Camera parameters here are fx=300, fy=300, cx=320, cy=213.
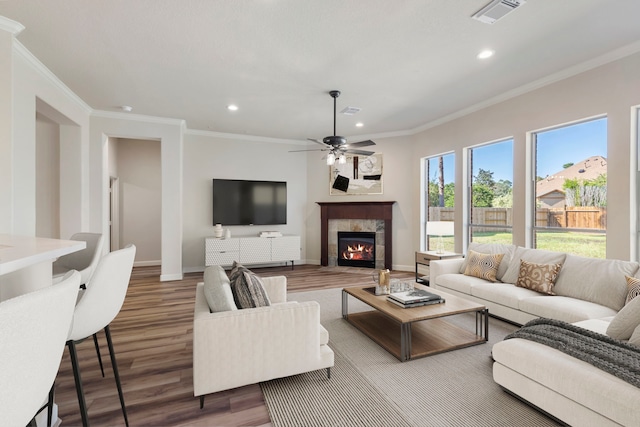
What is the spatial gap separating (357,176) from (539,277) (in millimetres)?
3989

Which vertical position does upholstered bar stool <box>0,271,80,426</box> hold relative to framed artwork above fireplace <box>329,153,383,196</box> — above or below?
below

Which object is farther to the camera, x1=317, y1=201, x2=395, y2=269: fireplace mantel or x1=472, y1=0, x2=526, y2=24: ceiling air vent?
x1=317, y1=201, x2=395, y2=269: fireplace mantel

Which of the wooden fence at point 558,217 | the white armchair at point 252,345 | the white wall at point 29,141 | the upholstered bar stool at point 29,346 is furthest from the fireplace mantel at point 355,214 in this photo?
the upholstered bar stool at point 29,346

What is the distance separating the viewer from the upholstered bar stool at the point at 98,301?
4.14ft

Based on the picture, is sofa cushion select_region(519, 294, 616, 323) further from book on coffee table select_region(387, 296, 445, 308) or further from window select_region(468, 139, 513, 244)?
window select_region(468, 139, 513, 244)

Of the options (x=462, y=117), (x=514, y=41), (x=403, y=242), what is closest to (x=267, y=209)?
(x=403, y=242)

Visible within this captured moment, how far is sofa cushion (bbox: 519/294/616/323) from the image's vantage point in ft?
8.20

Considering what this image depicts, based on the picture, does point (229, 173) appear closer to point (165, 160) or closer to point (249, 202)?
point (249, 202)

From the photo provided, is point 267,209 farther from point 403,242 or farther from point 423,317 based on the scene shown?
point 423,317

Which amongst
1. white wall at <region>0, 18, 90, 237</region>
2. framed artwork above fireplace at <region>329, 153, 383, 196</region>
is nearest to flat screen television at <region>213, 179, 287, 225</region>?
framed artwork above fireplace at <region>329, 153, 383, 196</region>

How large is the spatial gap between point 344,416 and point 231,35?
3091mm

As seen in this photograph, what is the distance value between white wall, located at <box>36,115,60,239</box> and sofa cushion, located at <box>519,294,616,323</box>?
5.92m

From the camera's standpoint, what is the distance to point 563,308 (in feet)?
8.55

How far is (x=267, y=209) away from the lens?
647 centimetres
